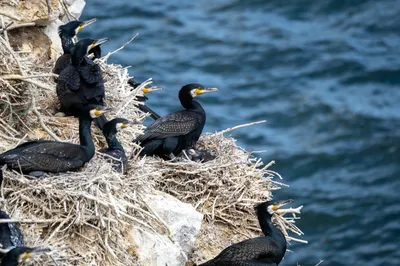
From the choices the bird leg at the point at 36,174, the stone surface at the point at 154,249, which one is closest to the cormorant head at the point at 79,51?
the bird leg at the point at 36,174

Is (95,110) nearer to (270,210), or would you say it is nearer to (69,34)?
(69,34)

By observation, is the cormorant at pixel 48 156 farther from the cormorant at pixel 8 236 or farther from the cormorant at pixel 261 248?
the cormorant at pixel 261 248

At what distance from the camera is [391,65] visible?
2212cm

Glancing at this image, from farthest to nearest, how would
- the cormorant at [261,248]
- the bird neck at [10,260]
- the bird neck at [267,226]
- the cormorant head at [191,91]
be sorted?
the cormorant head at [191,91] < the bird neck at [267,226] < the cormorant at [261,248] < the bird neck at [10,260]

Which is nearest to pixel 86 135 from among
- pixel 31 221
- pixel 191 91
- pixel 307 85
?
pixel 31 221

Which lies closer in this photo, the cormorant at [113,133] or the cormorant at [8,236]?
the cormorant at [8,236]

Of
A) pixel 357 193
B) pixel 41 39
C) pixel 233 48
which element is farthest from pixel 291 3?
pixel 41 39

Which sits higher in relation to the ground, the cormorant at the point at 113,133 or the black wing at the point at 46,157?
the black wing at the point at 46,157

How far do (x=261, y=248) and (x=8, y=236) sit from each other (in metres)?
2.21

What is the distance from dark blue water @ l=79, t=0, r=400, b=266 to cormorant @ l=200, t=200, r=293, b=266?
305 inches

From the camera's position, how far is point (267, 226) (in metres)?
9.52

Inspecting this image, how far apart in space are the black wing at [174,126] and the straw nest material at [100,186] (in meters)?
0.12

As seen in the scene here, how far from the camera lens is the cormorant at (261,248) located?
897 centimetres

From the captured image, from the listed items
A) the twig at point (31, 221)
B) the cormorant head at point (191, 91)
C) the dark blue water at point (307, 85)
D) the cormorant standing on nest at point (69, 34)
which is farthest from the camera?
the dark blue water at point (307, 85)
